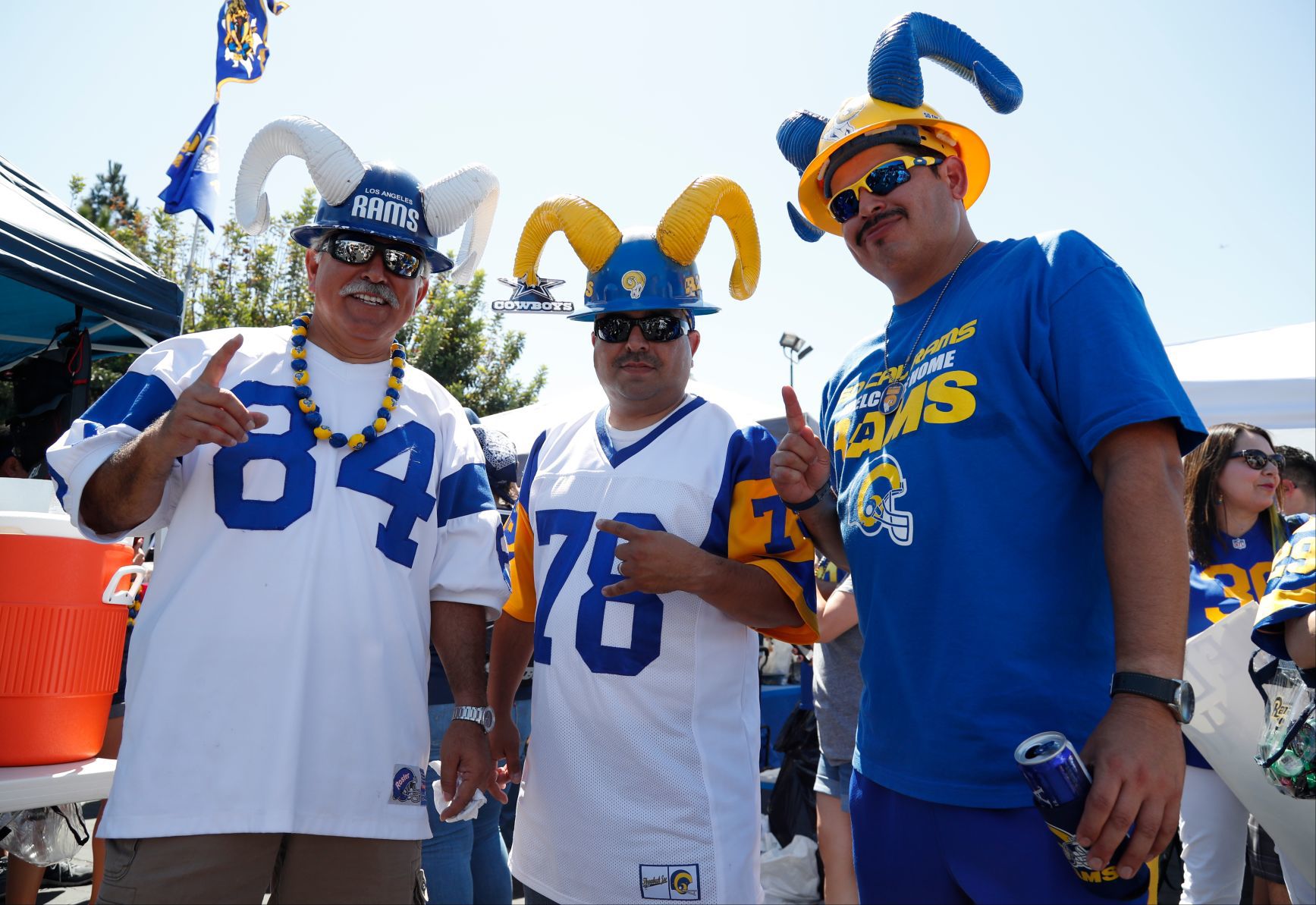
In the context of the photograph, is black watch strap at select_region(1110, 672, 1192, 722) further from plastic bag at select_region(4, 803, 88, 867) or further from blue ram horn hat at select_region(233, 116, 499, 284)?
plastic bag at select_region(4, 803, 88, 867)

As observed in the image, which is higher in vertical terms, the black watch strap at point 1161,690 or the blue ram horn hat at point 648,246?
the blue ram horn hat at point 648,246

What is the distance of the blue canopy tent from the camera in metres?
3.84

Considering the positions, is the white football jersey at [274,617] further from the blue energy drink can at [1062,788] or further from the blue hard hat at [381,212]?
the blue energy drink can at [1062,788]

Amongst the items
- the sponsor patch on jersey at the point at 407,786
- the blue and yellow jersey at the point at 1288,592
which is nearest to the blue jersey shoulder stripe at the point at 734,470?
the sponsor patch on jersey at the point at 407,786

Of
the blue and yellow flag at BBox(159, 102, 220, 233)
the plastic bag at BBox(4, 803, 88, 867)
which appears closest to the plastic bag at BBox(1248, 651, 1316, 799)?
the plastic bag at BBox(4, 803, 88, 867)

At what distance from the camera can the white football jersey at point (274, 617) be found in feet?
6.39

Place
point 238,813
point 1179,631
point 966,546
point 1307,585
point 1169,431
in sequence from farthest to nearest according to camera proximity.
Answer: point 1307,585, point 238,813, point 966,546, point 1169,431, point 1179,631

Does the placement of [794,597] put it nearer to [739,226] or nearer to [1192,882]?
[739,226]

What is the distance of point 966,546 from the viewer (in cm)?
163

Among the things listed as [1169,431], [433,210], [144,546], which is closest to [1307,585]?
[1169,431]

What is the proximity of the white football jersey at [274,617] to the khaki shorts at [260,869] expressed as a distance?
5 centimetres

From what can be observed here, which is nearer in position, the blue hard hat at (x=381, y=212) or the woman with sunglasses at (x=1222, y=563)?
the blue hard hat at (x=381, y=212)

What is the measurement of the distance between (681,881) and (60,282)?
3803 mm

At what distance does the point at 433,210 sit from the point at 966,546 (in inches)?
69.1
